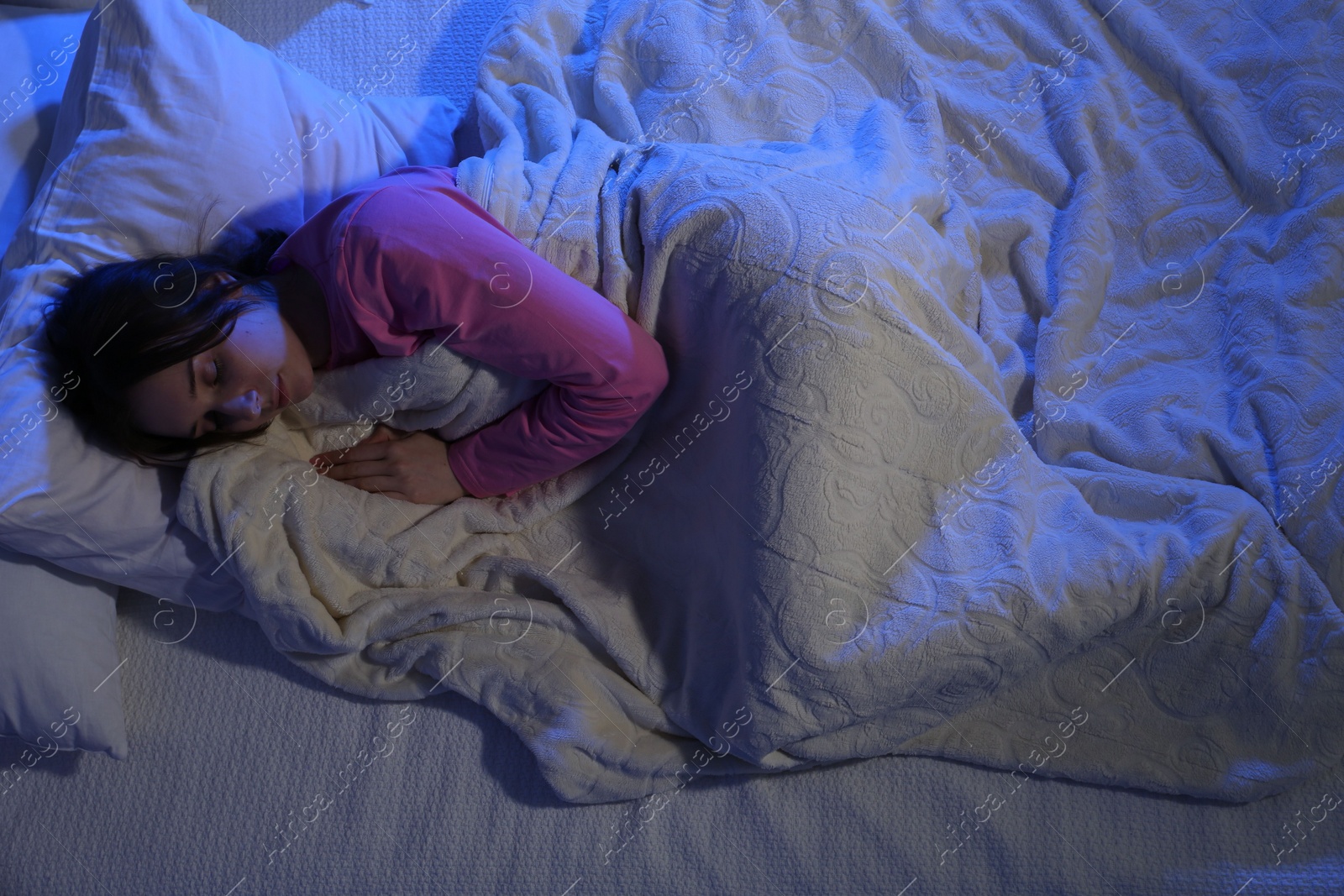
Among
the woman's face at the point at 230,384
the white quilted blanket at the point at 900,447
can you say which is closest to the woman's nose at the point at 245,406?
the woman's face at the point at 230,384

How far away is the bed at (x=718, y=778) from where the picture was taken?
967mm

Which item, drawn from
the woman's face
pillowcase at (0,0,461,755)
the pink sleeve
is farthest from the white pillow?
the pink sleeve

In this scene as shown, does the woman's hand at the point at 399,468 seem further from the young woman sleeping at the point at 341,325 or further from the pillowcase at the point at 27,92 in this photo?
the pillowcase at the point at 27,92

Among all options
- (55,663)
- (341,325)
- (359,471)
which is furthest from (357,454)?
(55,663)

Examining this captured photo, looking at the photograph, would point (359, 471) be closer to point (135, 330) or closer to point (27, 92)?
point (135, 330)

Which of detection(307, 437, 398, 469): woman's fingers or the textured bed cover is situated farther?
detection(307, 437, 398, 469): woman's fingers

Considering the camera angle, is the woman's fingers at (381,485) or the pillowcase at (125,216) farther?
the woman's fingers at (381,485)

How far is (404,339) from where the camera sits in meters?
0.98

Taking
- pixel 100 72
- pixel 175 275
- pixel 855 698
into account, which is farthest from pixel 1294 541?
pixel 100 72

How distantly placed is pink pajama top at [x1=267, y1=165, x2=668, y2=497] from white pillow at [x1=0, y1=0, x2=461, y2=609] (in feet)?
0.54

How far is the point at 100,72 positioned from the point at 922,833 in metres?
1.33

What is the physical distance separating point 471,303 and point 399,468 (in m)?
0.27

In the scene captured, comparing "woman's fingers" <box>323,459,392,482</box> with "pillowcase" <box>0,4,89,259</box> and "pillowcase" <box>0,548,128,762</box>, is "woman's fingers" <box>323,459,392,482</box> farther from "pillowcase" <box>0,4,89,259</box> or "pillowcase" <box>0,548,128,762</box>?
"pillowcase" <box>0,4,89,259</box>

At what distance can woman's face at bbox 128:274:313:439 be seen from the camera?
0.89 m
